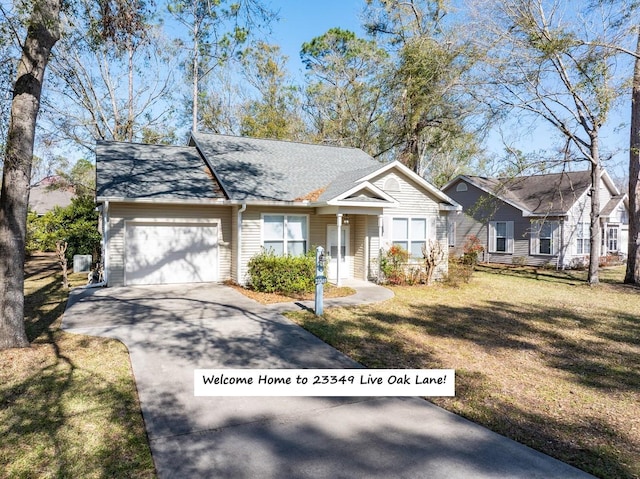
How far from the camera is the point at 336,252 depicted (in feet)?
47.6

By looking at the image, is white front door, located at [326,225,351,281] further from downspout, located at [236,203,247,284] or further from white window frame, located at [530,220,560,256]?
white window frame, located at [530,220,560,256]

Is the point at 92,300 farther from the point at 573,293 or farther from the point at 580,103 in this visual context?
the point at 580,103

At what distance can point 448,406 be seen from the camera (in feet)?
15.5

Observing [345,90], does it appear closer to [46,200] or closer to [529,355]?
[529,355]

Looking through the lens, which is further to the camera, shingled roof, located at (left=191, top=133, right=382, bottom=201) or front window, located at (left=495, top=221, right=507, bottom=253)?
front window, located at (left=495, top=221, right=507, bottom=253)

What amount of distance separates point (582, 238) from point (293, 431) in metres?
23.1

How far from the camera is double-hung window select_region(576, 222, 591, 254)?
2177 cm

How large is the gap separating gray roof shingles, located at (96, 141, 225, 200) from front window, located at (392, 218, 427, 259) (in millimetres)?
6237

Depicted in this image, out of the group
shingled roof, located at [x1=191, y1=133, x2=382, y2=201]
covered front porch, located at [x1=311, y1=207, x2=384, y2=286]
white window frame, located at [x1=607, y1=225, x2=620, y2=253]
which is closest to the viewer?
shingled roof, located at [x1=191, y1=133, x2=382, y2=201]

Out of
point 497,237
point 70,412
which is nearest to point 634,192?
point 497,237

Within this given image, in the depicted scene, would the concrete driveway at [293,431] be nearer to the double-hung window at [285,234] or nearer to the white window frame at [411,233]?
the double-hung window at [285,234]

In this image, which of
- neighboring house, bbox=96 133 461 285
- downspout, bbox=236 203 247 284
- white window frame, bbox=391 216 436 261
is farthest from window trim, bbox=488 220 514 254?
downspout, bbox=236 203 247 284

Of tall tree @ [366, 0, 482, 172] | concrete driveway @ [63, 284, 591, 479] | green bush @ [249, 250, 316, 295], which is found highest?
tall tree @ [366, 0, 482, 172]

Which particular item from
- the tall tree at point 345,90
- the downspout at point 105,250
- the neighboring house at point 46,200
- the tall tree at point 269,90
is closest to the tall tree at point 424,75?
the tall tree at point 345,90
